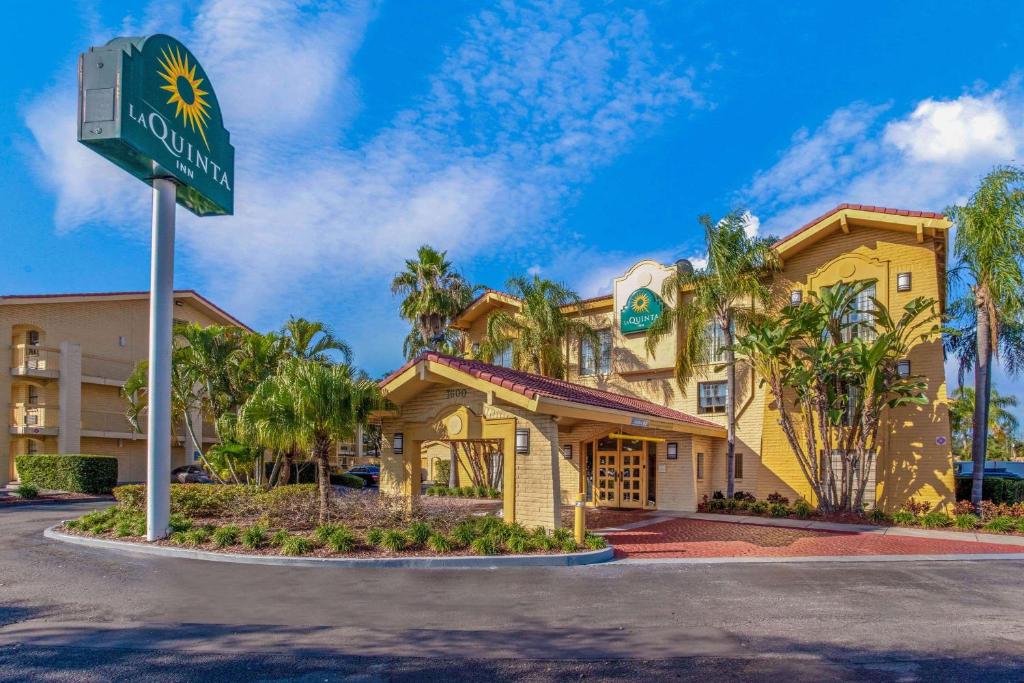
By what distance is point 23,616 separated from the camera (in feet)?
27.1

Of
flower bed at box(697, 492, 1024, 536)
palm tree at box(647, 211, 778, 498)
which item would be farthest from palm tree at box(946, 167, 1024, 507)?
palm tree at box(647, 211, 778, 498)

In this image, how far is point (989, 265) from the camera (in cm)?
1841

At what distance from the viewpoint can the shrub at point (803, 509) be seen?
20.0 m

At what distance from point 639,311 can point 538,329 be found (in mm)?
3725

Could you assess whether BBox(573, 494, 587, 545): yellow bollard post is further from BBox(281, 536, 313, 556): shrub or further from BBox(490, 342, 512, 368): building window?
BBox(490, 342, 512, 368): building window

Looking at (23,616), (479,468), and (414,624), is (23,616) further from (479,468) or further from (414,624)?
(479,468)

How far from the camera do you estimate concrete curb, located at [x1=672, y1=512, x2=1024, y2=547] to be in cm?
1636

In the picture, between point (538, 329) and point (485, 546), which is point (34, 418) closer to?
point (538, 329)

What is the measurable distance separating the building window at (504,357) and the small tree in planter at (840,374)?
29.1 feet

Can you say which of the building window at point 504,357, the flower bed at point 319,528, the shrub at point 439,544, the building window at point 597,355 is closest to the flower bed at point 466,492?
the building window at point 504,357

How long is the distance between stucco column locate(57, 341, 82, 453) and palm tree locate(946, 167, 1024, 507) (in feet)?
120

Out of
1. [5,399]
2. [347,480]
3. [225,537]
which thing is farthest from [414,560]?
[5,399]

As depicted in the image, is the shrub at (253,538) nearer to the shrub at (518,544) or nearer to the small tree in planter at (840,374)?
the shrub at (518,544)

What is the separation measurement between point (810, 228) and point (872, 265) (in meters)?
2.16
